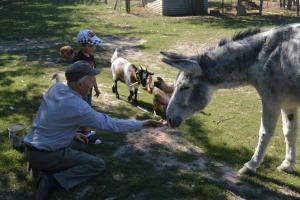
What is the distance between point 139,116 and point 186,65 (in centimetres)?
323

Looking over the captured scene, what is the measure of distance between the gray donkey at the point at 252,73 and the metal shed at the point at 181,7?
19.3 m

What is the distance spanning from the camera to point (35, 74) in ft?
37.6

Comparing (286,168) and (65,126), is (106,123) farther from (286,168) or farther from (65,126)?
(286,168)

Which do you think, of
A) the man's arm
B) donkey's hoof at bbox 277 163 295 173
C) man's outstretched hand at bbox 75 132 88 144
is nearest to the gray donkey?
donkey's hoof at bbox 277 163 295 173

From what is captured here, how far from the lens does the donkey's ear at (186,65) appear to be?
17.7ft

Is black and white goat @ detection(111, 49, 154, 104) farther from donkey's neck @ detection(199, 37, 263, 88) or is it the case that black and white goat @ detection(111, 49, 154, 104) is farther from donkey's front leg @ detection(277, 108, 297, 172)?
donkey's front leg @ detection(277, 108, 297, 172)

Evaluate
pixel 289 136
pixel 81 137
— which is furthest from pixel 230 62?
pixel 81 137

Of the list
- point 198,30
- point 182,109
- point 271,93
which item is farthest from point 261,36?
point 198,30

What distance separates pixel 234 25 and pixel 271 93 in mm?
15420

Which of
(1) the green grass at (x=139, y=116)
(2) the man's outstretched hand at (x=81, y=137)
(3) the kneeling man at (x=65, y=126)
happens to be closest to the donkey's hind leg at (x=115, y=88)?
(1) the green grass at (x=139, y=116)

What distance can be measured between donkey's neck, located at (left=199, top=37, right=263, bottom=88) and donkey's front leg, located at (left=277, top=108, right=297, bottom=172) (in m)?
0.84

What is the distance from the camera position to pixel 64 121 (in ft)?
17.5

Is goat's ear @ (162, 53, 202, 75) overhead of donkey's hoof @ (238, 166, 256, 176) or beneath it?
overhead

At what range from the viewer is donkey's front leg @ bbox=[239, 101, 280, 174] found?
18.2 ft
